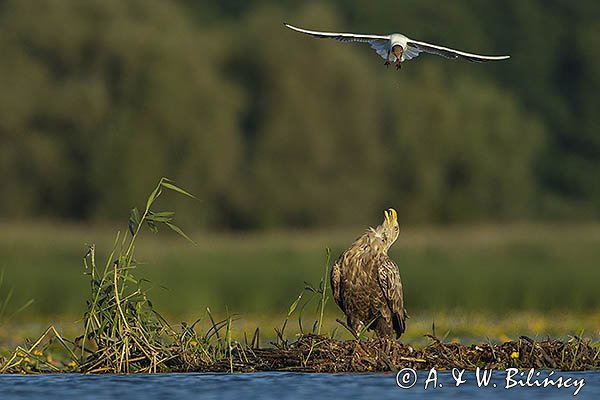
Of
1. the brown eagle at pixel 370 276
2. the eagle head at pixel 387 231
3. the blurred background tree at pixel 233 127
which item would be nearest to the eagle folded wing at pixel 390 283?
the brown eagle at pixel 370 276

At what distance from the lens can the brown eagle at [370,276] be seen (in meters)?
10.2

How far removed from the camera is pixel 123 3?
1750 inches

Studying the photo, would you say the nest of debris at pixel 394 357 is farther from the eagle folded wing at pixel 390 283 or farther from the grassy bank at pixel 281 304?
the eagle folded wing at pixel 390 283

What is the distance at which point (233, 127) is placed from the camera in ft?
143

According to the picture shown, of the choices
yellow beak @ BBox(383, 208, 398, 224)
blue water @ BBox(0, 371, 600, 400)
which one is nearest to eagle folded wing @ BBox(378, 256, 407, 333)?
yellow beak @ BBox(383, 208, 398, 224)

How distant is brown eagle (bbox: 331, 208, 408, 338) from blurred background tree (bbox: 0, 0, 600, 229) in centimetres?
3007

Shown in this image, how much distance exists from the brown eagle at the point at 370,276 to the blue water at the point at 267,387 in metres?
0.99

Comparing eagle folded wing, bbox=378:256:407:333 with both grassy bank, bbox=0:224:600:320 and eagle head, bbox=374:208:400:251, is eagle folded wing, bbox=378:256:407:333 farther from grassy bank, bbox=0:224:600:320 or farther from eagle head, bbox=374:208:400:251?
grassy bank, bbox=0:224:600:320

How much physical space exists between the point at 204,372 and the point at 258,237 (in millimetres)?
24481

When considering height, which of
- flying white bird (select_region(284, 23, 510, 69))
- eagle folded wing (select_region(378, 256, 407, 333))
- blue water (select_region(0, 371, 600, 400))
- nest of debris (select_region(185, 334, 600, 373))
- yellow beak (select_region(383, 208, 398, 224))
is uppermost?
flying white bird (select_region(284, 23, 510, 69))

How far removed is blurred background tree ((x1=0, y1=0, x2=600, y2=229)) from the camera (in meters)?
41.7

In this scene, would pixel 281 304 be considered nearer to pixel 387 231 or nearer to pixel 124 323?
pixel 387 231

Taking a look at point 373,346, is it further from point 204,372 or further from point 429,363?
point 204,372

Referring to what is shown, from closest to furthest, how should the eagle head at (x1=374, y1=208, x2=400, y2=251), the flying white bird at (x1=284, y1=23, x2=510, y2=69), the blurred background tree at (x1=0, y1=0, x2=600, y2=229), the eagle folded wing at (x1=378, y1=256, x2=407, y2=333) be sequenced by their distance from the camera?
the flying white bird at (x1=284, y1=23, x2=510, y2=69)
the eagle folded wing at (x1=378, y1=256, x2=407, y2=333)
the eagle head at (x1=374, y1=208, x2=400, y2=251)
the blurred background tree at (x1=0, y1=0, x2=600, y2=229)
